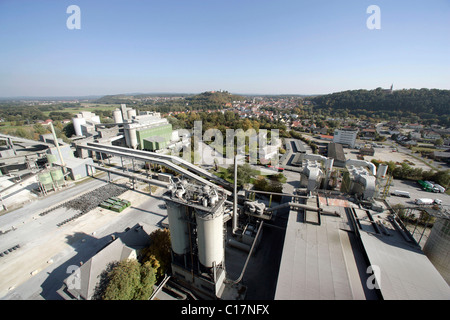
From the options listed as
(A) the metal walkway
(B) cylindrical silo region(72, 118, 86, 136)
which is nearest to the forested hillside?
(A) the metal walkway

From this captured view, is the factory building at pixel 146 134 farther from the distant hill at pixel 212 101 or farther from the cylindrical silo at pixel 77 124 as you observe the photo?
the distant hill at pixel 212 101

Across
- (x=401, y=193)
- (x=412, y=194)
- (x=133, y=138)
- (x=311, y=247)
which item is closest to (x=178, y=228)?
(x=311, y=247)

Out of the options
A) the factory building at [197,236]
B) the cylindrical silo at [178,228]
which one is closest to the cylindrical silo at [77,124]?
the factory building at [197,236]

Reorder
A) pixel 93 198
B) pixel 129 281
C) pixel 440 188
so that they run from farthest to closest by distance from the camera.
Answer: pixel 440 188 → pixel 93 198 → pixel 129 281

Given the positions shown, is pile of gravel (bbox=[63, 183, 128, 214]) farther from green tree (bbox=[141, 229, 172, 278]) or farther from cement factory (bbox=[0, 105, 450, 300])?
cement factory (bbox=[0, 105, 450, 300])

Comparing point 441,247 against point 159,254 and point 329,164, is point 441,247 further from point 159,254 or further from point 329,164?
point 159,254

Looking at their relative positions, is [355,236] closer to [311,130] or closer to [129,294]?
[129,294]
